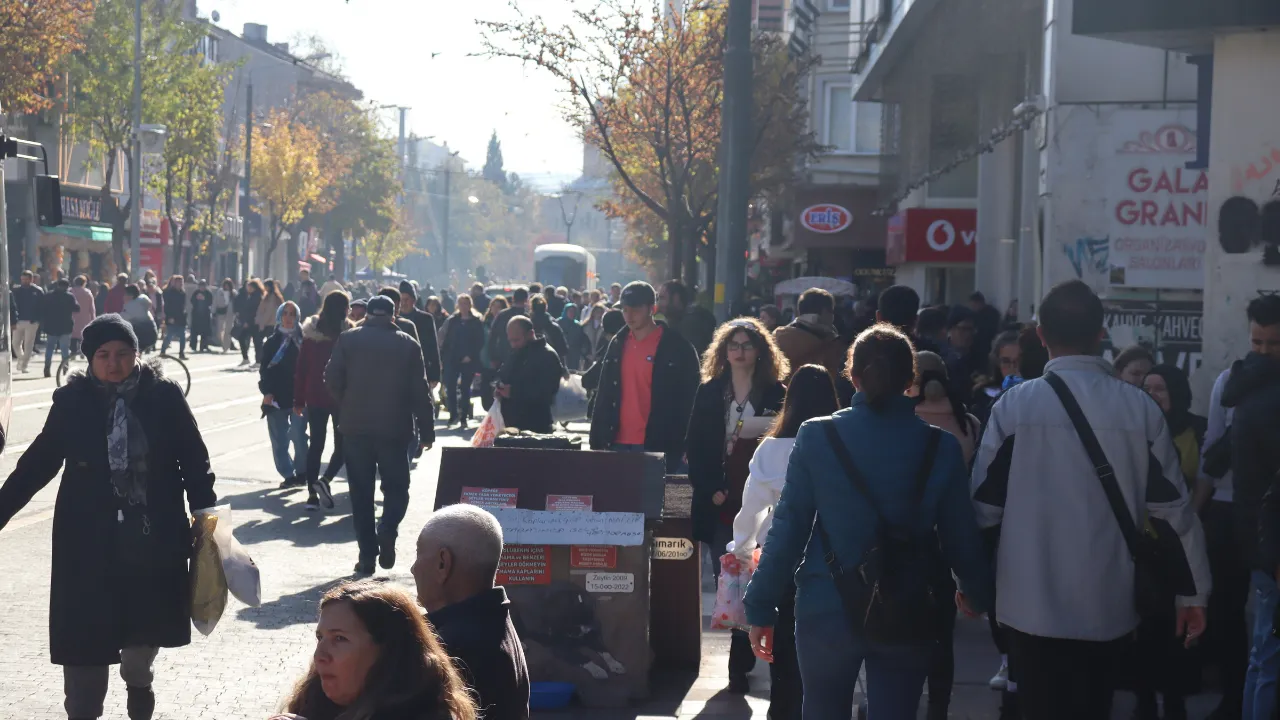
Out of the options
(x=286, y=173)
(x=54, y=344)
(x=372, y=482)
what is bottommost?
(x=54, y=344)

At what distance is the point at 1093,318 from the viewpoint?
16.5ft

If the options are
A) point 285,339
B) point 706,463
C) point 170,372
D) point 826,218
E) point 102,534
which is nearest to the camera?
point 102,534

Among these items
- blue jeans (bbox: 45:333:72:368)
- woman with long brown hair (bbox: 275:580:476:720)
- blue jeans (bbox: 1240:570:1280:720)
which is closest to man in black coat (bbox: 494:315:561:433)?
blue jeans (bbox: 1240:570:1280:720)

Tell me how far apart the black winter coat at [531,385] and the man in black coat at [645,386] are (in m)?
2.97

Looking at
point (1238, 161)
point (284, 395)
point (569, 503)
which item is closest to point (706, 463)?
point (569, 503)

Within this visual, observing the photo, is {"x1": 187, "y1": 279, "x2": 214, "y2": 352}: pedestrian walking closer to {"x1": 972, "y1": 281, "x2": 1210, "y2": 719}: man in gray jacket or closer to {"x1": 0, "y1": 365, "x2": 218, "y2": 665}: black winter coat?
{"x1": 0, "y1": 365, "x2": 218, "y2": 665}: black winter coat

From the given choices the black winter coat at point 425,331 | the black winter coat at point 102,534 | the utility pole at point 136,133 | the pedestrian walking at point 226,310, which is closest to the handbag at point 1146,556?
the black winter coat at point 102,534

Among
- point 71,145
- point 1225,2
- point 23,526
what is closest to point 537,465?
point 1225,2

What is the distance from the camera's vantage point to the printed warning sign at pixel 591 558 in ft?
23.8

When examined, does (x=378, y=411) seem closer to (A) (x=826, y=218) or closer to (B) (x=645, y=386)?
(B) (x=645, y=386)

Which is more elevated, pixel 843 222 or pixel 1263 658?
pixel 843 222

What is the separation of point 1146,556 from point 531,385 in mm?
8480

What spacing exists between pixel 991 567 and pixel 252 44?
293 ft

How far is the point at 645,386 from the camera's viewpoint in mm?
9859
